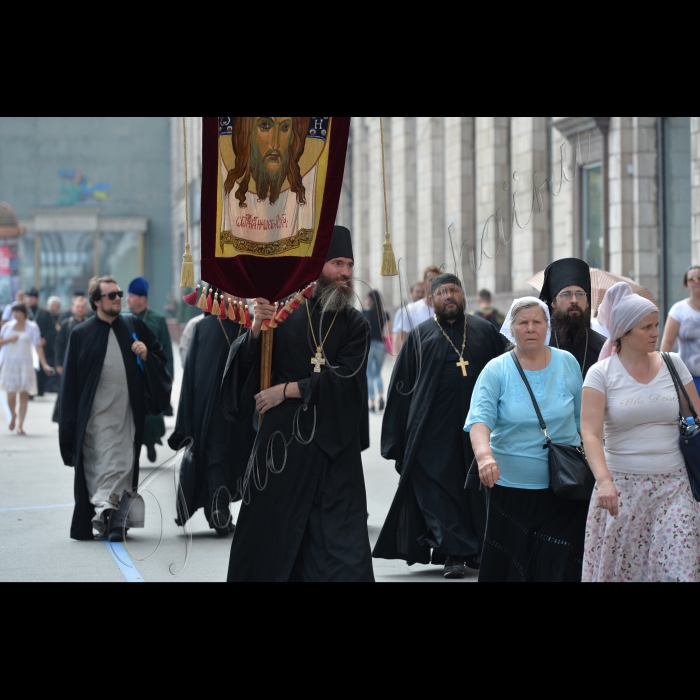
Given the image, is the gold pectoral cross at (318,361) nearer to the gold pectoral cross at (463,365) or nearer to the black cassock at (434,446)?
the black cassock at (434,446)

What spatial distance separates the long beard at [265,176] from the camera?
6.09 meters

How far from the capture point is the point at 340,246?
628cm

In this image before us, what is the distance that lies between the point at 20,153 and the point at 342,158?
64.5 meters

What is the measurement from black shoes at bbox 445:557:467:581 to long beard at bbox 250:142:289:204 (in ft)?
8.39

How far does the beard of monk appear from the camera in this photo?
20.0ft

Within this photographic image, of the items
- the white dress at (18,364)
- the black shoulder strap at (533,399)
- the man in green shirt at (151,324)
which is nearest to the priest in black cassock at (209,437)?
the man in green shirt at (151,324)

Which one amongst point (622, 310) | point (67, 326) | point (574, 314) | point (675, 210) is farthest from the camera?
point (67, 326)

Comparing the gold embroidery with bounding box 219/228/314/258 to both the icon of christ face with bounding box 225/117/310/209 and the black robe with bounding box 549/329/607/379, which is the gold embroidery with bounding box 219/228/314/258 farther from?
the black robe with bounding box 549/329/607/379

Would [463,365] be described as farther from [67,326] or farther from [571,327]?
[67,326]

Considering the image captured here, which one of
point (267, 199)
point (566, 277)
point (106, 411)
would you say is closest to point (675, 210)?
point (106, 411)

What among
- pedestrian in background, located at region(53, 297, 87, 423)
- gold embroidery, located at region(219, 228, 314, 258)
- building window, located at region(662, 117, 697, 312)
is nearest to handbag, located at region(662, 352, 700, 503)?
gold embroidery, located at region(219, 228, 314, 258)

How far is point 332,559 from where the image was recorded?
570 centimetres

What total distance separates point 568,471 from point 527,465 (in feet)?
0.67

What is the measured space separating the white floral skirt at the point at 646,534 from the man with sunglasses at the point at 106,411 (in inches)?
158
